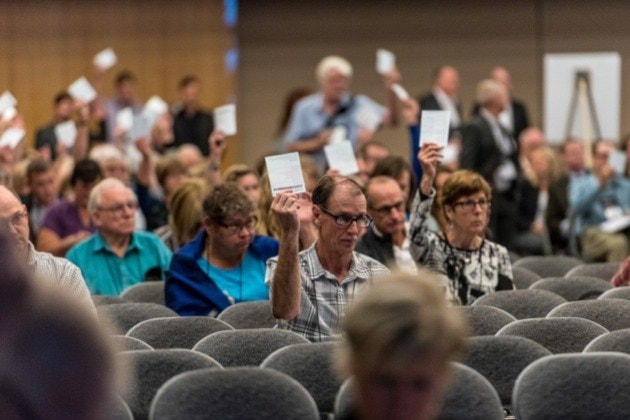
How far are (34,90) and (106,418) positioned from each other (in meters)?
15.0

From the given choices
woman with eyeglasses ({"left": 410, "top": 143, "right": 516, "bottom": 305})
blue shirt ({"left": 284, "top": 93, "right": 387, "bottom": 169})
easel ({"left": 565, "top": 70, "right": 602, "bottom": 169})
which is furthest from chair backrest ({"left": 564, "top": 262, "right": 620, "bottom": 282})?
easel ({"left": 565, "top": 70, "right": 602, "bottom": 169})

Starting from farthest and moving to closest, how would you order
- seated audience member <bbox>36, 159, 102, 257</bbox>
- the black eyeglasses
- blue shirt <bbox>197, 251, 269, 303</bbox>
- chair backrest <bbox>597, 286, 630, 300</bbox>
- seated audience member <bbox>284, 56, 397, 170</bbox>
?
1. seated audience member <bbox>284, 56, 397, 170</bbox>
2. seated audience member <bbox>36, 159, 102, 257</bbox>
3. blue shirt <bbox>197, 251, 269, 303</bbox>
4. chair backrest <bbox>597, 286, 630, 300</bbox>
5. the black eyeglasses

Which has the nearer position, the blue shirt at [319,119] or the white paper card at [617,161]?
the white paper card at [617,161]

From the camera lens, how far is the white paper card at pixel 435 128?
23.1ft

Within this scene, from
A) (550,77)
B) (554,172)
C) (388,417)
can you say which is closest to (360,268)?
(388,417)

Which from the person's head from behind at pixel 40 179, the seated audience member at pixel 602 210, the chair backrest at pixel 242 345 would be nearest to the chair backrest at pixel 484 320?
the chair backrest at pixel 242 345

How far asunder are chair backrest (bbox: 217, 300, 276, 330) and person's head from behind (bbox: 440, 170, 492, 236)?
1.18 metres

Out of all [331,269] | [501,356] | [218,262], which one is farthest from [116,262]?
[501,356]

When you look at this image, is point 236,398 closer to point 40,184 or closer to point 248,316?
point 248,316

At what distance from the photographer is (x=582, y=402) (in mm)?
4734

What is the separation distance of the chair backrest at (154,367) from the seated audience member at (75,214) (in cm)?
457

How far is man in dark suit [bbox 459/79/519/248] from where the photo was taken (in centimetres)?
1238

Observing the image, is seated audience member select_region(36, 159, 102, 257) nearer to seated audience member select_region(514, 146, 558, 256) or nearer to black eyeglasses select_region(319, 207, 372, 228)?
black eyeglasses select_region(319, 207, 372, 228)

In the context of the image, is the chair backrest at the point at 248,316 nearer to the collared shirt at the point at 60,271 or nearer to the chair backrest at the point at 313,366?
the collared shirt at the point at 60,271
